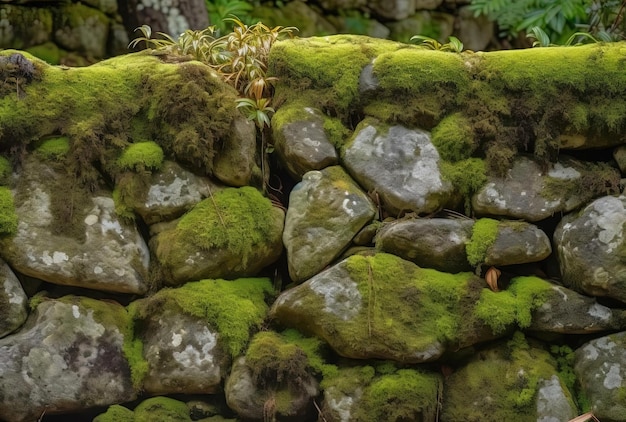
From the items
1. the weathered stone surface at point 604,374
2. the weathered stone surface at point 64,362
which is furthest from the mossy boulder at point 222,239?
the weathered stone surface at point 604,374

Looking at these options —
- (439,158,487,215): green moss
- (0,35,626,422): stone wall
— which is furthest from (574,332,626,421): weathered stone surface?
(439,158,487,215): green moss

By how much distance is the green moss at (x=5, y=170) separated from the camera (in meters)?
3.23

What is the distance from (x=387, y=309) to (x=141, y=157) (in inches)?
53.0

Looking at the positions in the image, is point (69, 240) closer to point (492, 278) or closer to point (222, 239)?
point (222, 239)

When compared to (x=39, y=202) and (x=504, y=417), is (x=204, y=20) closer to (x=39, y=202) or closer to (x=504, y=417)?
(x=39, y=202)

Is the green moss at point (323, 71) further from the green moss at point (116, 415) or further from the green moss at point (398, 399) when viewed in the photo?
the green moss at point (116, 415)

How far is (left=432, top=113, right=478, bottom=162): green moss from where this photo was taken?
333cm

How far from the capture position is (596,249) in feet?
9.93

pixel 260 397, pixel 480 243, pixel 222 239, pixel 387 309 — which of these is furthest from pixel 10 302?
pixel 480 243

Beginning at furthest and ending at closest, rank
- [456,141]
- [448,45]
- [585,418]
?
[448,45] < [456,141] < [585,418]

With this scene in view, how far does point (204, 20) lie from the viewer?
498 cm

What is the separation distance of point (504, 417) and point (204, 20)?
341 cm

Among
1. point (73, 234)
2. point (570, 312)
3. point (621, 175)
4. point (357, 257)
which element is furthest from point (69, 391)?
point (621, 175)

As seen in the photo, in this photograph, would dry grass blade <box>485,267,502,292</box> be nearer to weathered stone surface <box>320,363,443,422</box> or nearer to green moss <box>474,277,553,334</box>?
green moss <box>474,277,553,334</box>
